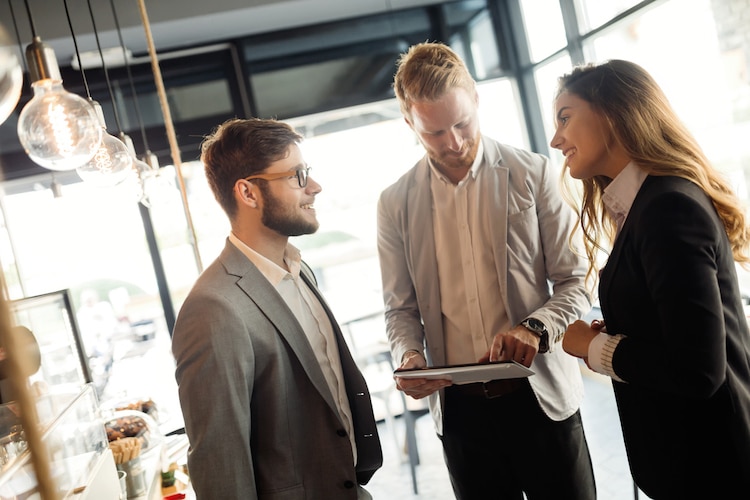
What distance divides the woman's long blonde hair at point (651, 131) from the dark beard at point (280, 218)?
2.63 feet

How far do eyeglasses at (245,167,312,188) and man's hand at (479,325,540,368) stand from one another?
69 cm

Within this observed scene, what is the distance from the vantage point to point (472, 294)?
1804mm

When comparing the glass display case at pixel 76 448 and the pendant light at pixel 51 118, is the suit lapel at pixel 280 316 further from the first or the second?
the glass display case at pixel 76 448

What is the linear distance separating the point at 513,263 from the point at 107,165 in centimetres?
143

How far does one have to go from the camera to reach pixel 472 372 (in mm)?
1428

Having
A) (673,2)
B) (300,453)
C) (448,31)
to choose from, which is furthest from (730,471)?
(448,31)

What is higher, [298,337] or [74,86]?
[74,86]

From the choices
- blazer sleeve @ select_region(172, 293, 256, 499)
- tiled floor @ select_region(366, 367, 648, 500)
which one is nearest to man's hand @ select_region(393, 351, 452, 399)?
blazer sleeve @ select_region(172, 293, 256, 499)

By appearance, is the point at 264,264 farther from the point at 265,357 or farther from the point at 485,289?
the point at 485,289

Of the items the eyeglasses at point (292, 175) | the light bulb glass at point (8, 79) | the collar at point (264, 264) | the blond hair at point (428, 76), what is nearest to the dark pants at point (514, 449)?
the collar at point (264, 264)

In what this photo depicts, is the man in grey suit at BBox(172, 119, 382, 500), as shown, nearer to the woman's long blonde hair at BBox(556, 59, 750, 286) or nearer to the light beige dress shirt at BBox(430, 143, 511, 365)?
the light beige dress shirt at BBox(430, 143, 511, 365)

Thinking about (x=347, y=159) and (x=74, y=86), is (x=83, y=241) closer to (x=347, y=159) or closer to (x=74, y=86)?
(x=74, y=86)

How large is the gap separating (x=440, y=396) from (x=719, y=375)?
31.5 inches

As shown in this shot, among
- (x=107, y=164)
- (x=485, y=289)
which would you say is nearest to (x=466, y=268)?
(x=485, y=289)
